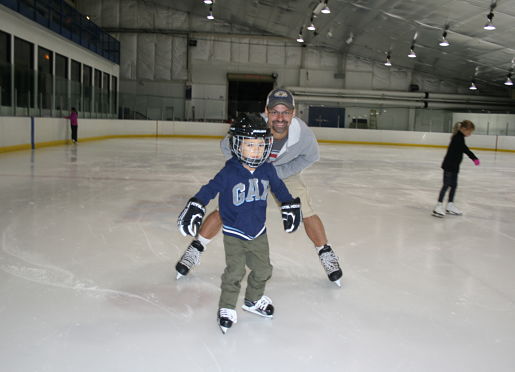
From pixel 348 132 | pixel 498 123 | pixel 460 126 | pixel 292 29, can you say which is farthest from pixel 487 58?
pixel 460 126

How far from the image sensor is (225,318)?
2.34 meters

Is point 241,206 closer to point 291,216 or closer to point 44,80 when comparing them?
point 291,216

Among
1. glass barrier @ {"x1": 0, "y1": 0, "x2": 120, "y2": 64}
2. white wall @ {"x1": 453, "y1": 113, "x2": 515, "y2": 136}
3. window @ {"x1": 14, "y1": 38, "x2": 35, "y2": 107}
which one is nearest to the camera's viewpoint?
window @ {"x1": 14, "y1": 38, "x2": 35, "y2": 107}

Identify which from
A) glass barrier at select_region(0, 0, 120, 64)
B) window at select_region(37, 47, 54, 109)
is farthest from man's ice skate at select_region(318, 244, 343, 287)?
window at select_region(37, 47, 54, 109)

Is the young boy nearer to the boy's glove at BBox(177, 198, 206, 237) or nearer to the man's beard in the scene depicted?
the boy's glove at BBox(177, 198, 206, 237)

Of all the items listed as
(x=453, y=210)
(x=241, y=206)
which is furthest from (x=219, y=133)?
(x=241, y=206)

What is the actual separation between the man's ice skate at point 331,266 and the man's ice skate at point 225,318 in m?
0.88

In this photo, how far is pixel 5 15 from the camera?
13438mm

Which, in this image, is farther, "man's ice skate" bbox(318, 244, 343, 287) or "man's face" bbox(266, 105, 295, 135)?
"man's ice skate" bbox(318, 244, 343, 287)

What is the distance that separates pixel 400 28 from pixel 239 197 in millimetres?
17221

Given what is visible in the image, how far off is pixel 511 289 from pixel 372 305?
1.00 meters

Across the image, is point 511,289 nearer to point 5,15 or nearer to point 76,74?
point 5,15

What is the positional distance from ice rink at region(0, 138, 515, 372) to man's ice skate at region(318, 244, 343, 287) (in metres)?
0.08

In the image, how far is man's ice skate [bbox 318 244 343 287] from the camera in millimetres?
3049
